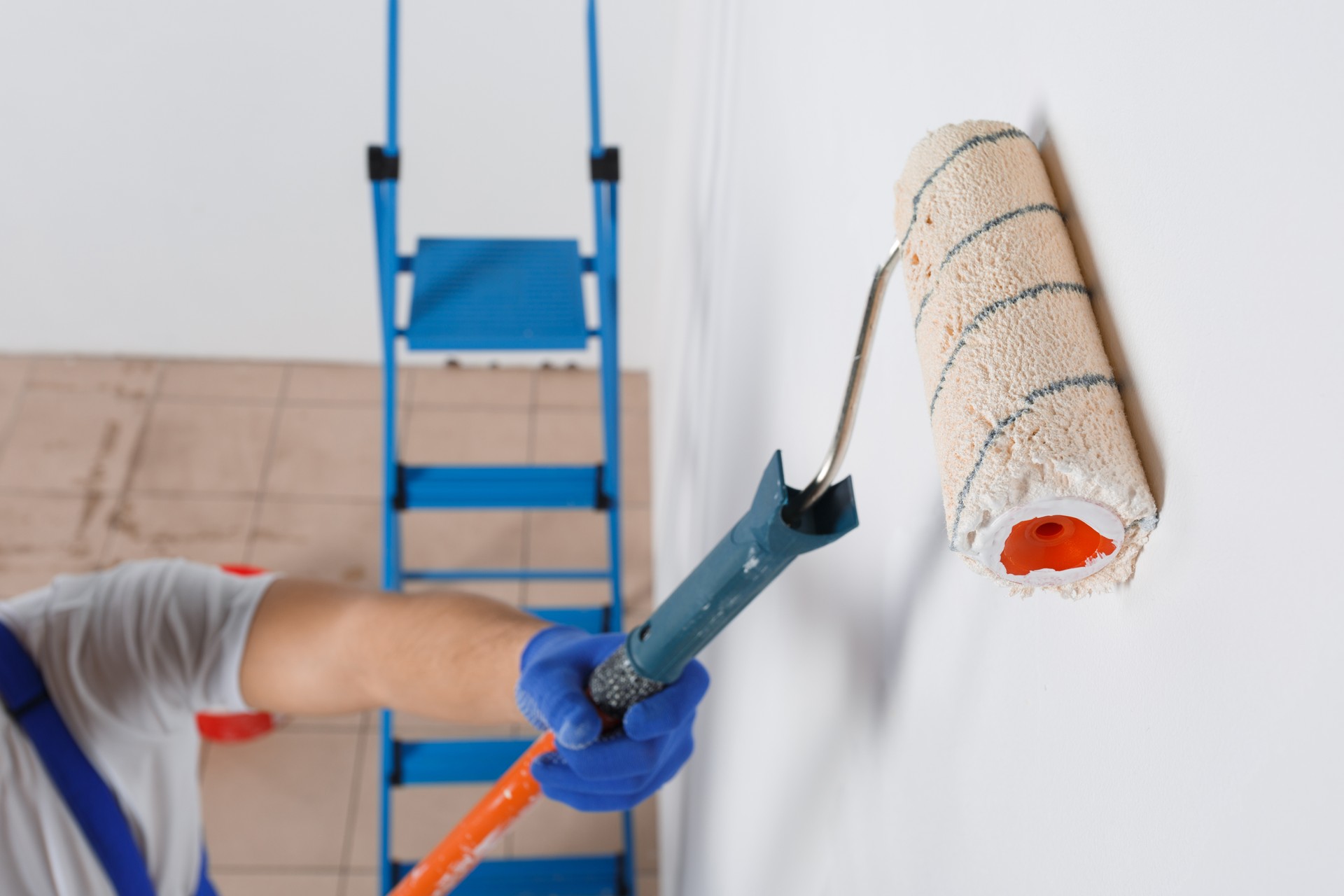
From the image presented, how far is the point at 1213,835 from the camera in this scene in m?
0.28

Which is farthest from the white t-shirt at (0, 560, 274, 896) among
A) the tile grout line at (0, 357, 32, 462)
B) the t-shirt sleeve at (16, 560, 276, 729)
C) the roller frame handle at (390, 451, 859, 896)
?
the tile grout line at (0, 357, 32, 462)

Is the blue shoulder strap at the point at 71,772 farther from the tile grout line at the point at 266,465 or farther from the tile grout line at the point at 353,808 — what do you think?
the tile grout line at the point at 266,465

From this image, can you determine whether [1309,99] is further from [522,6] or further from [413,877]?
[522,6]

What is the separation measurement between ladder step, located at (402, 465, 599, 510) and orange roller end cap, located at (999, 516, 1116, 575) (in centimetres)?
139

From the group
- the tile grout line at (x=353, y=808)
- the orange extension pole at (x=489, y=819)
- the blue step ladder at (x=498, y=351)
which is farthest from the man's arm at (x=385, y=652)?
the tile grout line at (x=353, y=808)

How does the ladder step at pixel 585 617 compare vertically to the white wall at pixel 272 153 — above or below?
below

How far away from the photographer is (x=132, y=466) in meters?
2.42

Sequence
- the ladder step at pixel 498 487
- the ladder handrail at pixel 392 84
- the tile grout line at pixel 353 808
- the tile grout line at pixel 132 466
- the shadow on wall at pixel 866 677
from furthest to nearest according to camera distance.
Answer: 1. the tile grout line at pixel 132 466
2. the tile grout line at pixel 353 808
3. the ladder step at pixel 498 487
4. the ladder handrail at pixel 392 84
5. the shadow on wall at pixel 866 677

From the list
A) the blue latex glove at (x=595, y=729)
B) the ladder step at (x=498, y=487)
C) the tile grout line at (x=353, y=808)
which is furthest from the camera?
the tile grout line at (x=353, y=808)

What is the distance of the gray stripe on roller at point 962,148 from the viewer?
0.36 m

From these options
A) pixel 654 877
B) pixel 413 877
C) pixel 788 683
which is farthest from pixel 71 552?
pixel 788 683

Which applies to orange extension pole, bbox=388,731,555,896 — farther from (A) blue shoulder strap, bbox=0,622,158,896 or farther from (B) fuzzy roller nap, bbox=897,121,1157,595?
(B) fuzzy roller nap, bbox=897,121,1157,595

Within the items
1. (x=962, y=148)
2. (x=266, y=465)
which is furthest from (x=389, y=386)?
(x=962, y=148)

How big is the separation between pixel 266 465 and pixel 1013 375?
2.42 m
